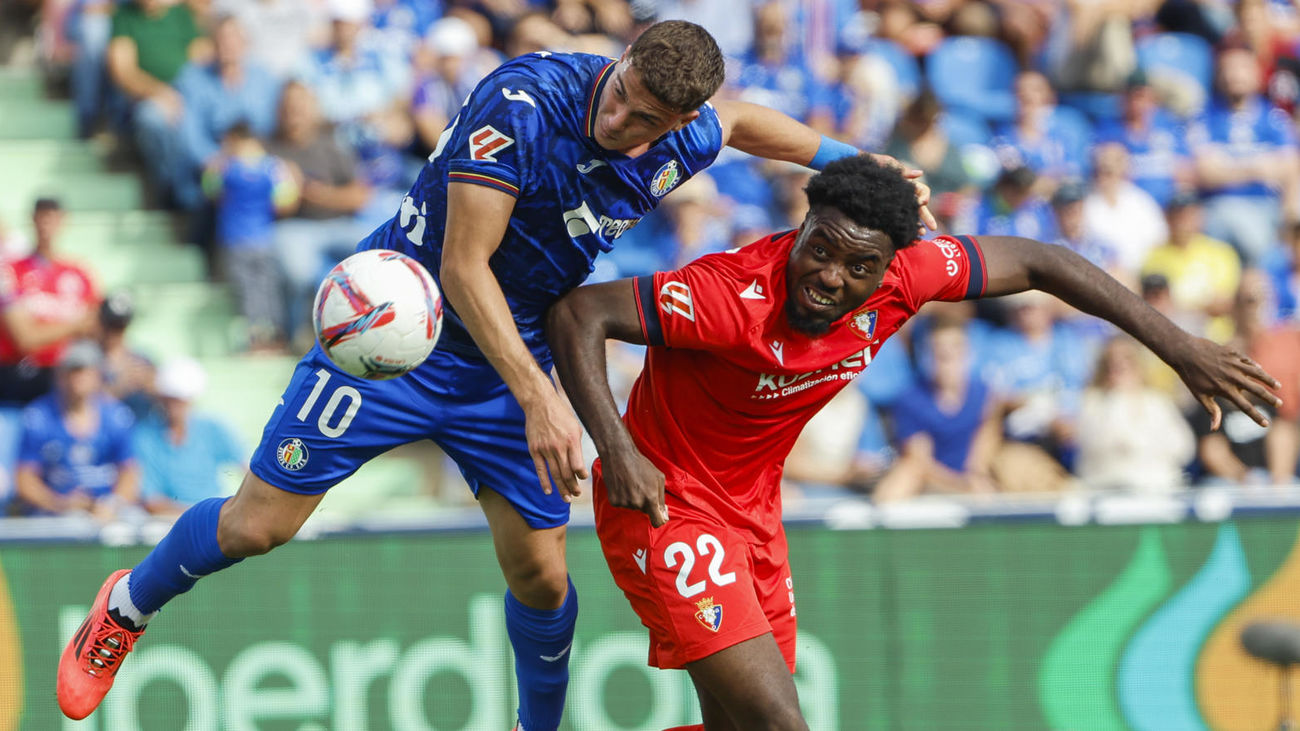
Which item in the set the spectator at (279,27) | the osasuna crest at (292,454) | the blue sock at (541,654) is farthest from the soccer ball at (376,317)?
the spectator at (279,27)

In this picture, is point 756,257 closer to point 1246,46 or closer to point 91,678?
point 91,678

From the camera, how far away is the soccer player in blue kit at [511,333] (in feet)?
14.9

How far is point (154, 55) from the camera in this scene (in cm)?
1111

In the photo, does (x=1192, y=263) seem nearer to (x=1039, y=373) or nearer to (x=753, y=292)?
(x=1039, y=373)

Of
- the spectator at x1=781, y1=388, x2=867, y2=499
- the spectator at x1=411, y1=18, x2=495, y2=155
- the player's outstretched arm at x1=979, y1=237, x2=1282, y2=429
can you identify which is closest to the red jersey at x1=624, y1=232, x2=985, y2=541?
the player's outstretched arm at x1=979, y1=237, x2=1282, y2=429

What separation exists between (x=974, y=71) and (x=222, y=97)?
6.15 meters

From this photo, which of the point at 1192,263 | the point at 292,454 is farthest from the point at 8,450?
the point at 1192,263

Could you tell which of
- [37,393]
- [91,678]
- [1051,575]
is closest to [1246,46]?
[1051,575]

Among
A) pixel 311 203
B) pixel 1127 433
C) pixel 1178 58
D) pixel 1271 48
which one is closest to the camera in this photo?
pixel 1127 433

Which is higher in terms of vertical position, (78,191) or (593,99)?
(593,99)

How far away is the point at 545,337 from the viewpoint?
5.26 m

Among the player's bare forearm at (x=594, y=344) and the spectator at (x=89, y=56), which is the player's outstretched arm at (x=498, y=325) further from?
the spectator at (x=89, y=56)

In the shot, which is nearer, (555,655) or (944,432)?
(555,655)

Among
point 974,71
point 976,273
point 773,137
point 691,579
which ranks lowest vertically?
point 691,579
